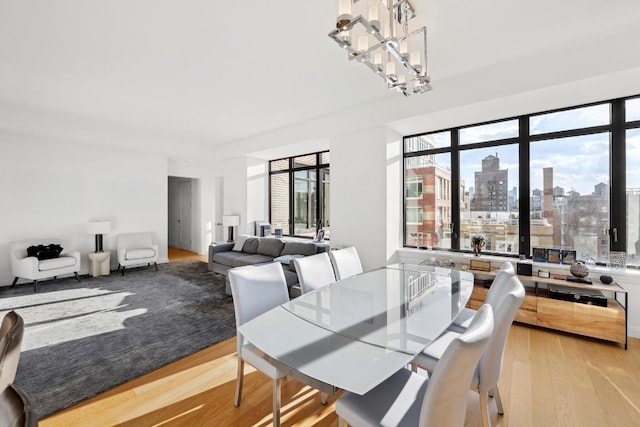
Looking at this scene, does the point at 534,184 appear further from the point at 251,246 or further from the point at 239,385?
the point at 251,246

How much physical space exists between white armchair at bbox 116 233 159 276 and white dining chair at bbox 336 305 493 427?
5.90 m

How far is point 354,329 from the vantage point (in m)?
1.53

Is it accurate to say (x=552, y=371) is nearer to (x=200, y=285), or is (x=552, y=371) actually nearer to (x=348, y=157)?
(x=348, y=157)

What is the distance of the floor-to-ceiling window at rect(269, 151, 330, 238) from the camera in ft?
20.0

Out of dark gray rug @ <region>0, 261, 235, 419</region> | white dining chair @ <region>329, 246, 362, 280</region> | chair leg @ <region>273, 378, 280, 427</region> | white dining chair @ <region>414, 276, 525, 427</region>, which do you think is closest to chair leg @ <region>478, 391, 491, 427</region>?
white dining chair @ <region>414, 276, 525, 427</region>

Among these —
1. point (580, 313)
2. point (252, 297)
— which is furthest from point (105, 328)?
point (580, 313)

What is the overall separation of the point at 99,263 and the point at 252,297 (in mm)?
5232

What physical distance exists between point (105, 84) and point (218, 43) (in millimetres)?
2028

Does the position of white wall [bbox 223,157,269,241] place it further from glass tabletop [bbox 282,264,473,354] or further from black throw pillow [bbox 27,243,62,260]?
glass tabletop [bbox 282,264,473,354]

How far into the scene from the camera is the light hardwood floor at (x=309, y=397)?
1.84 metres

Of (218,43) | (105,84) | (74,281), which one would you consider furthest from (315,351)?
(74,281)

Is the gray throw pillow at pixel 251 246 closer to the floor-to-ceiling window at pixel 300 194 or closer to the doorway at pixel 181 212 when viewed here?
the floor-to-ceiling window at pixel 300 194

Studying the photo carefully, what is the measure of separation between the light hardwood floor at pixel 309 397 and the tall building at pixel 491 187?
1978 millimetres

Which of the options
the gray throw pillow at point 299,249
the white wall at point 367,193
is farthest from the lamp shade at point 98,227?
the white wall at point 367,193
